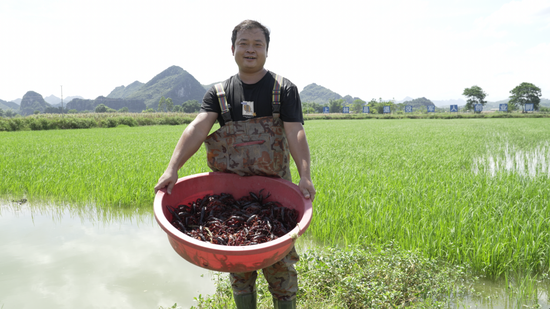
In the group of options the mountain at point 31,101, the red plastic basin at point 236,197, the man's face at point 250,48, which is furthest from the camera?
the mountain at point 31,101

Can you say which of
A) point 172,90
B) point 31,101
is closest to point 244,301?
point 172,90

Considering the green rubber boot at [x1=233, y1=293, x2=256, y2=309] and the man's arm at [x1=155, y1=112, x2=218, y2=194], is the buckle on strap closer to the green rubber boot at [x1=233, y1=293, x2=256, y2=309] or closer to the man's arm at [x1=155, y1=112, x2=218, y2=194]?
the man's arm at [x1=155, y1=112, x2=218, y2=194]

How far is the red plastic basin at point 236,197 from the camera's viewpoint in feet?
3.70

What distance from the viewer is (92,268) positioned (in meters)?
2.47

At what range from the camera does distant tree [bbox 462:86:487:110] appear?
7138cm

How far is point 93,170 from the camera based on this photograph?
5.43m

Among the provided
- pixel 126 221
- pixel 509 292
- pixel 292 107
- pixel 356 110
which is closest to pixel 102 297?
pixel 126 221

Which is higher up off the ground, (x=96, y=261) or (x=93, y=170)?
(x=93, y=170)

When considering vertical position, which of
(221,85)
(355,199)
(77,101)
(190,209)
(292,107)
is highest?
(77,101)

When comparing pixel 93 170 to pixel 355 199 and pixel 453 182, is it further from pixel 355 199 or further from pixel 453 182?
pixel 453 182

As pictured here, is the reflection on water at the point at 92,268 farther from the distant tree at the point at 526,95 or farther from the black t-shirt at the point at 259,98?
the distant tree at the point at 526,95

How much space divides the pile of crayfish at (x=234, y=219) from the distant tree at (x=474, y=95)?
84.7 meters

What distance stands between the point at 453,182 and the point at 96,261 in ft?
14.5

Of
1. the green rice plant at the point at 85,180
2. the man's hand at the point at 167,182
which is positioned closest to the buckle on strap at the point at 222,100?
the man's hand at the point at 167,182
